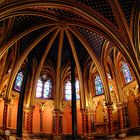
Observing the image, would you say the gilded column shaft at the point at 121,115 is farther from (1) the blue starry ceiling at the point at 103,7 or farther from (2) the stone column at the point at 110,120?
(1) the blue starry ceiling at the point at 103,7

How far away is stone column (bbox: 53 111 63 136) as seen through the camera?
2517 centimetres

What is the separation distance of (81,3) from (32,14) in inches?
147

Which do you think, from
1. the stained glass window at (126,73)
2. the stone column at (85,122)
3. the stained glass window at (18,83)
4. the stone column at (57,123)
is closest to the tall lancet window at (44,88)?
the stained glass window at (18,83)

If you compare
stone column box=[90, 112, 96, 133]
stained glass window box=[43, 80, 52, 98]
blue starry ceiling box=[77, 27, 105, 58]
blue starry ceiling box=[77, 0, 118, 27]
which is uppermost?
blue starry ceiling box=[77, 0, 118, 27]

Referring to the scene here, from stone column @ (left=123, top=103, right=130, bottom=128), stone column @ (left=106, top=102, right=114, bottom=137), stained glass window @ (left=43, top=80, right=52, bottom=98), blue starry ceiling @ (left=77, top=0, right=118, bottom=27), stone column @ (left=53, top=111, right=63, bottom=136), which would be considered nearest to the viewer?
blue starry ceiling @ (left=77, top=0, right=118, bottom=27)

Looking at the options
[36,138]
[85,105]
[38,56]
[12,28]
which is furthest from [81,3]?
[36,138]

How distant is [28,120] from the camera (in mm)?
24688

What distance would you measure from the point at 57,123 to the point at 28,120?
2.52 meters

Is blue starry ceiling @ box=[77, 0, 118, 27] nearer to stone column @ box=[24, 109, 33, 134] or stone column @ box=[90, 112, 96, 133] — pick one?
stone column @ box=[90, 112, 96, 133]

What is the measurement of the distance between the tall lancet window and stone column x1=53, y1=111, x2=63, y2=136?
2192 mm

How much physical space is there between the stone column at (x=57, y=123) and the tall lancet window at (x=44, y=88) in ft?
7.19

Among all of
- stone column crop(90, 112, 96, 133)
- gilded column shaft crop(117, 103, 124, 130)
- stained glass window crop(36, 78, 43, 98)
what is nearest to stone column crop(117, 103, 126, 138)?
gilded column shaft crop(117, 103, 124, 130)

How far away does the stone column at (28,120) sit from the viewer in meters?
24.3

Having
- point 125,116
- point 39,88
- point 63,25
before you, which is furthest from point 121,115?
point 63,25
